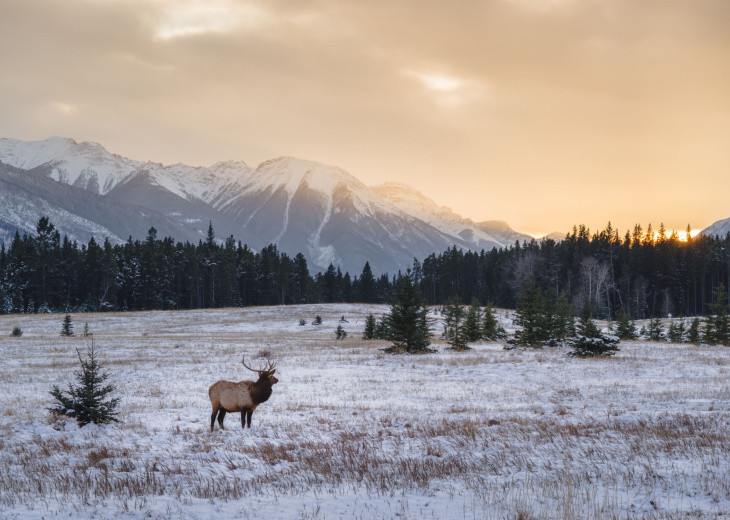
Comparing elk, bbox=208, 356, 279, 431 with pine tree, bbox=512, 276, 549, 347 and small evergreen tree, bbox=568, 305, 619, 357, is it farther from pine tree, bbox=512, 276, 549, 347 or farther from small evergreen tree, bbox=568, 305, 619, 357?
pine tree, bbox=512, 276, 549, 347

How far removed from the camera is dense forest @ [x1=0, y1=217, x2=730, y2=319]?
96125 mm

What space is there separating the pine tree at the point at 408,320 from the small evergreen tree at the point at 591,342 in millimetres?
9983

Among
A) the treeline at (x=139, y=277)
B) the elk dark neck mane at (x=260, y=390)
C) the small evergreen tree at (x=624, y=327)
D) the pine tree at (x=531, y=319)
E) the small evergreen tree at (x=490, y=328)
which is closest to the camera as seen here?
the elk dark neck mane at (x=260, y=390)

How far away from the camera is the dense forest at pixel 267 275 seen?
96.1m

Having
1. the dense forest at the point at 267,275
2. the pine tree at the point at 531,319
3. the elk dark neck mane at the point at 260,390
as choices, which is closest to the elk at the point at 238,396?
the elk dark neck mane at the point at 260,390

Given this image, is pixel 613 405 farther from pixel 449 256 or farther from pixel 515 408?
pixel 449 256

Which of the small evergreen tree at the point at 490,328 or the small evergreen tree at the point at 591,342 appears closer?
the small evergreen tree at the point at 591,342

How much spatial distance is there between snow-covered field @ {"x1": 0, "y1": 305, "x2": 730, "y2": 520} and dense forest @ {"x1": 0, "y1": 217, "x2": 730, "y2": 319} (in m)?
76.5

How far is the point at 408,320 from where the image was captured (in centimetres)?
3550

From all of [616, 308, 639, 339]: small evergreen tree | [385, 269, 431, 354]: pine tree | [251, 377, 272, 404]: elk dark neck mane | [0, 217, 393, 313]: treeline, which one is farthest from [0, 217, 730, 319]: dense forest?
[251, 377, 272, 404]: elk dark neck mane

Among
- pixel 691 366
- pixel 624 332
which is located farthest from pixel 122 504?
pixel 624 332

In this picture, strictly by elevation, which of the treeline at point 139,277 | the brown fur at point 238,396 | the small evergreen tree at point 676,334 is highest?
the treeline at point 139,277

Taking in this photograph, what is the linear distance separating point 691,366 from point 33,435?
29.3 meters

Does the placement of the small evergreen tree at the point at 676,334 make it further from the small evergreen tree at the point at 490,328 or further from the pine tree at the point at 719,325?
the small evergreen tree at the point at 490,328
